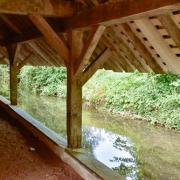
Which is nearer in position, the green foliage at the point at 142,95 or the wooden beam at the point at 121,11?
the wooden beam at the point at 121,11

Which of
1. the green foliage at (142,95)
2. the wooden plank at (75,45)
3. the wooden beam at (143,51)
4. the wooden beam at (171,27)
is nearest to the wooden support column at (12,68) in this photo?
the wooden plank at (75,45)

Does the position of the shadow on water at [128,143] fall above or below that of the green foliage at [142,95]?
below

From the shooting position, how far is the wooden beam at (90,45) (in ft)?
12.5

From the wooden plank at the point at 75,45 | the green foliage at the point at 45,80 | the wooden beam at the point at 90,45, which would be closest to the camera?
the wooden beam at the point at 90,45

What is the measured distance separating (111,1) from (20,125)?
4.46m

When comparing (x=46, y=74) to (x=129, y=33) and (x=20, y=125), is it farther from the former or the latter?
(x=129, y=33)

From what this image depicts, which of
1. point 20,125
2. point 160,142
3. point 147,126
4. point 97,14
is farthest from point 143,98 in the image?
point 97,14

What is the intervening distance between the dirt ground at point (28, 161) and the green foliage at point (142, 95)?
6884 mm

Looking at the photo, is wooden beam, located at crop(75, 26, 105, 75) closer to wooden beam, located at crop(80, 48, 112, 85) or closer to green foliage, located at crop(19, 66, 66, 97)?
wooden beam, located at crop(80, 48, 112, 85)

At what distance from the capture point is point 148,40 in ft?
12.5

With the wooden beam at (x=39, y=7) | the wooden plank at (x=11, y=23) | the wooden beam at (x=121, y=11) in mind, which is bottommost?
the wooden beam at (x=121, y=11)

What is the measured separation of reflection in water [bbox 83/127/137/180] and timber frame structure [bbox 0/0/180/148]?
269 cm

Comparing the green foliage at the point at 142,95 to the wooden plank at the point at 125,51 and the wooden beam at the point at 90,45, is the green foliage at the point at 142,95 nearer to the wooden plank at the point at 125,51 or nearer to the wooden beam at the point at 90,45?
the wooden plank at the point at 125,51

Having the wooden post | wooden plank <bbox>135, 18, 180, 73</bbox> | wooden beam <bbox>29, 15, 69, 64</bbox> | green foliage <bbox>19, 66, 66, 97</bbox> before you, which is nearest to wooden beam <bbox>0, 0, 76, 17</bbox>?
wooden beam <bbox>29, 15, 69, 64</bbox>
